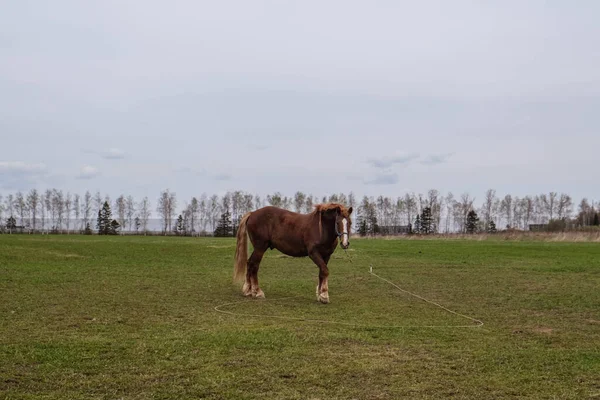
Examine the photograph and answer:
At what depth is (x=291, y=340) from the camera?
7523mm

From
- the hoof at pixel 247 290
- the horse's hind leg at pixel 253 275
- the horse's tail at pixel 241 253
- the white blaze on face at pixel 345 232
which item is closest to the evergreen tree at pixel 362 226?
the horse's tail at pixel 241 253

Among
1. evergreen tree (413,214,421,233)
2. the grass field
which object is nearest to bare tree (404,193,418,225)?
evergreen tree (413,214,421,233)

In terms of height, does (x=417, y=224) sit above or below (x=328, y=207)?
below

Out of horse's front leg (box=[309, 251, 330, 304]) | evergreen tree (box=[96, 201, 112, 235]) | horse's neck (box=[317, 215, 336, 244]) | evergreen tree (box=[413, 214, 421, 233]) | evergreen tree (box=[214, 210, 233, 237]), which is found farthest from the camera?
evergreen tree (box=[413, 214, 421, 233])

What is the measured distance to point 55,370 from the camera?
588 cm

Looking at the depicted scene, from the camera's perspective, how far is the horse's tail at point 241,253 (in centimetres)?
1284

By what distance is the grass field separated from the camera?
546cm

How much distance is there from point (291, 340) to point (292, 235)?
519cm

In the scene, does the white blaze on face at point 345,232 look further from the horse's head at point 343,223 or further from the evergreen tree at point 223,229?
the evergreen tree at point 223,229

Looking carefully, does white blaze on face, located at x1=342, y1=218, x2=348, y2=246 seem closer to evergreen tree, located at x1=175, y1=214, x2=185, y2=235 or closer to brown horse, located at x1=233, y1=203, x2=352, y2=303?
brown horse, located at x1=233, y1=203, x2=352, y2=303

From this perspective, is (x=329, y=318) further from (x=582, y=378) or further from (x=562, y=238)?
(x=562, y=238)

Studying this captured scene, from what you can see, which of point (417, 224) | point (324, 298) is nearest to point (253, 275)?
point (324, 298)

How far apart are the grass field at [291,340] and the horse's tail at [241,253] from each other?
0.57 metres

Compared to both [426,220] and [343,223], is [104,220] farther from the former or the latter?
[343,223]
